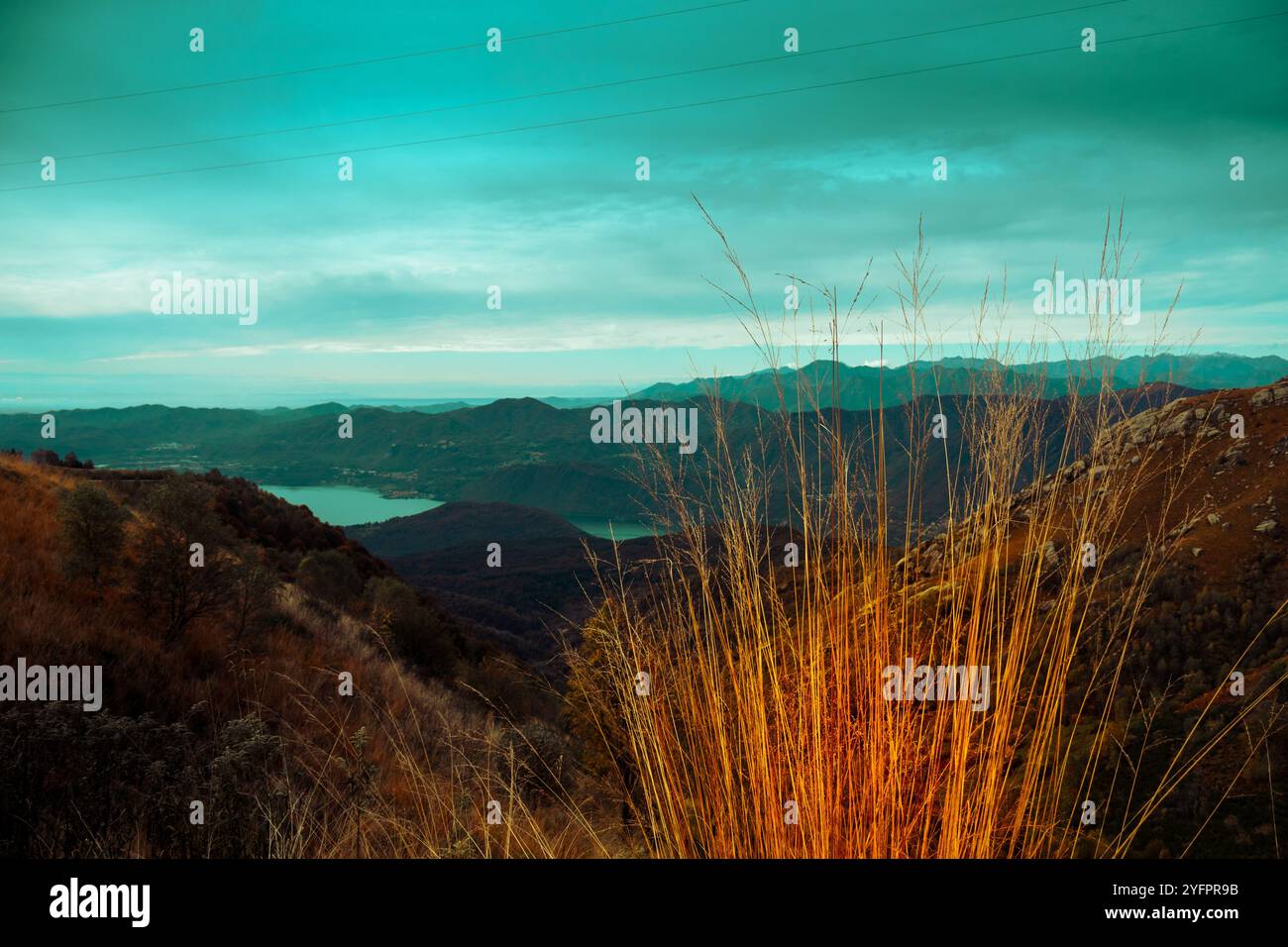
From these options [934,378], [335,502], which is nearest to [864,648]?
[934,378]

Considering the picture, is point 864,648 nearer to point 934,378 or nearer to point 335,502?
point 934,378

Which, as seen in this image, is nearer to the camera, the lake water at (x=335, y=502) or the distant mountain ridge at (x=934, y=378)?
the distant mountain ridge at (x=934, y=378)

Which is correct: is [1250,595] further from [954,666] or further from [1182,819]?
[954,666]

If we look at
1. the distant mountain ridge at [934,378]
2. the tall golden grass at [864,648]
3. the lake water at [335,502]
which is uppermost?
the distant mountain ridge at [934,378]

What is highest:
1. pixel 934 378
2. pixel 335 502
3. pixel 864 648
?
pixel 934 378

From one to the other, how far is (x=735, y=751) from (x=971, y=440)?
116cm

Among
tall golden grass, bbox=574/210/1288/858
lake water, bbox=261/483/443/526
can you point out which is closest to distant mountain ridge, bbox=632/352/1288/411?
tall golden grass, bbox=574/210/1288/858

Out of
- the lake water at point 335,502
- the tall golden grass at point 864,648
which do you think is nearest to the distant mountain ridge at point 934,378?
the tall golden grass at point 864,648

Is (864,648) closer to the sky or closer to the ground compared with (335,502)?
closer to the sky

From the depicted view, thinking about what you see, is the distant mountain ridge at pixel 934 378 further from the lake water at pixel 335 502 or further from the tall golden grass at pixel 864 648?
the lake water at pixel 335 502

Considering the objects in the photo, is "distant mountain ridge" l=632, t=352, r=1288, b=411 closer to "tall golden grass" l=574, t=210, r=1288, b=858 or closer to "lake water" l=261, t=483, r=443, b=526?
"tall golden grass" l=574, t=210, r=1288, b=858

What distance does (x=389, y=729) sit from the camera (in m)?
4.76
